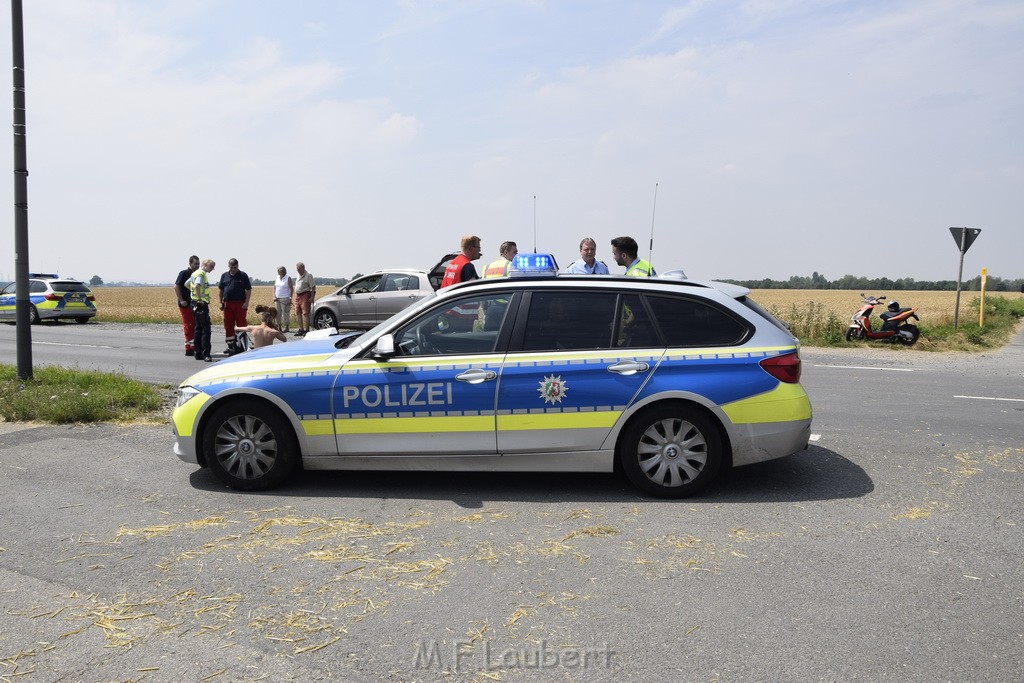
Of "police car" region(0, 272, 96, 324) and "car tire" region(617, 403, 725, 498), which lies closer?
"car tire" region(617, 403, 725, 498)

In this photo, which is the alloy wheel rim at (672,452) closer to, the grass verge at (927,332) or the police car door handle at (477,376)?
the police car door handle at (477,376)

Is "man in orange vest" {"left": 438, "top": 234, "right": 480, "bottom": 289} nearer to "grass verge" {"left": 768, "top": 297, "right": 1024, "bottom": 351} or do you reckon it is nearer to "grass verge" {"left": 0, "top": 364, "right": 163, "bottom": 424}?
"grass verge" {"left": 0, "top": 364, "right": 163, "bottom": 424}

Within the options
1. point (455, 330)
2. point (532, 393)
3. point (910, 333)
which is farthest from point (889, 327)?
point (455, 330)

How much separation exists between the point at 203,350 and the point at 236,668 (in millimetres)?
12664

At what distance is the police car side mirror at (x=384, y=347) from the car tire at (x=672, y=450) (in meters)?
1.69

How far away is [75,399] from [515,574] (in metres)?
6.32

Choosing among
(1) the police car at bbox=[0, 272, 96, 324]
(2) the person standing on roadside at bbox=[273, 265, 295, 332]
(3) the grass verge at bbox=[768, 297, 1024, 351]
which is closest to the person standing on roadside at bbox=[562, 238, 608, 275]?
(3) the grass verge at bbox=[768, 297, 1024, 351]

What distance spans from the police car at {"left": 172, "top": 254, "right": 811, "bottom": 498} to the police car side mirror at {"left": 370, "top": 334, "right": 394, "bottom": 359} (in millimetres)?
11

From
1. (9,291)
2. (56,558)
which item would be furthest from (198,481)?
(9,291)

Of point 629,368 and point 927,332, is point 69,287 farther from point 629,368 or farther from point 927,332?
point 629,368

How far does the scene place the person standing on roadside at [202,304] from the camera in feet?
47.8

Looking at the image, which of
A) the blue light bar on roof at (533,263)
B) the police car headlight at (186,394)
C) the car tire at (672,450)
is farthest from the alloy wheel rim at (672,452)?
the police car headlight at (186,394)

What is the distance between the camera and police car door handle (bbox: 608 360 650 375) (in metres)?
5.62

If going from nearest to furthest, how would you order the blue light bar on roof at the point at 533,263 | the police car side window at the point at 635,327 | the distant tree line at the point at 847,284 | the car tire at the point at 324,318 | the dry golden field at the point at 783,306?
the police car side window at the point at 635,327 → the blue light bar on roof at the point at 533,263 → the car tire at the point at 324,318 → the dry golden field at the point at 783,306 → the distant tree line at the point at 847,284
